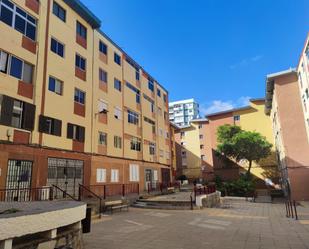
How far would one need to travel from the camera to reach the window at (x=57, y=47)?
58.3 feet

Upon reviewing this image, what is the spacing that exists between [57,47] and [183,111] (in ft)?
366

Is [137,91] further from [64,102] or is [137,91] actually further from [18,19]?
[18,19]

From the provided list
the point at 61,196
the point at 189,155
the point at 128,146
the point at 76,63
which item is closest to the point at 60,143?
the point at 61,196

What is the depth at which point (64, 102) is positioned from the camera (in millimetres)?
18000

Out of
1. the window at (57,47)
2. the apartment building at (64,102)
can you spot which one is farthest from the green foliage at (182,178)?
the window at (57,47)

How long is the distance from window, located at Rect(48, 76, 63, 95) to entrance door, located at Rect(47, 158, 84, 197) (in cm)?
470

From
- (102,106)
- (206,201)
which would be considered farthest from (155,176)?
(206,201)

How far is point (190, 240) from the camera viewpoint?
8.39 m

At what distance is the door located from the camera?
1331 cm

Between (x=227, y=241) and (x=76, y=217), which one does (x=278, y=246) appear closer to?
(x=227, y=241)

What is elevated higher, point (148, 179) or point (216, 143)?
point (216, 143)

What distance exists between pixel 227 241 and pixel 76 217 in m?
5.50

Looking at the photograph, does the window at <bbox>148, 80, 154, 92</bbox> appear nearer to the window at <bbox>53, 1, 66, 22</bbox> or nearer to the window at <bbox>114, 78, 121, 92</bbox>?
the window at <bbox>114, 78, 121, 92</bbox>

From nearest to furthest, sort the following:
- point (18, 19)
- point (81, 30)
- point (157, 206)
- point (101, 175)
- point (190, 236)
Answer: point (190, 236) → point (18, 19) → point (157, 206) → point (101, 175) → point (81, 30)
